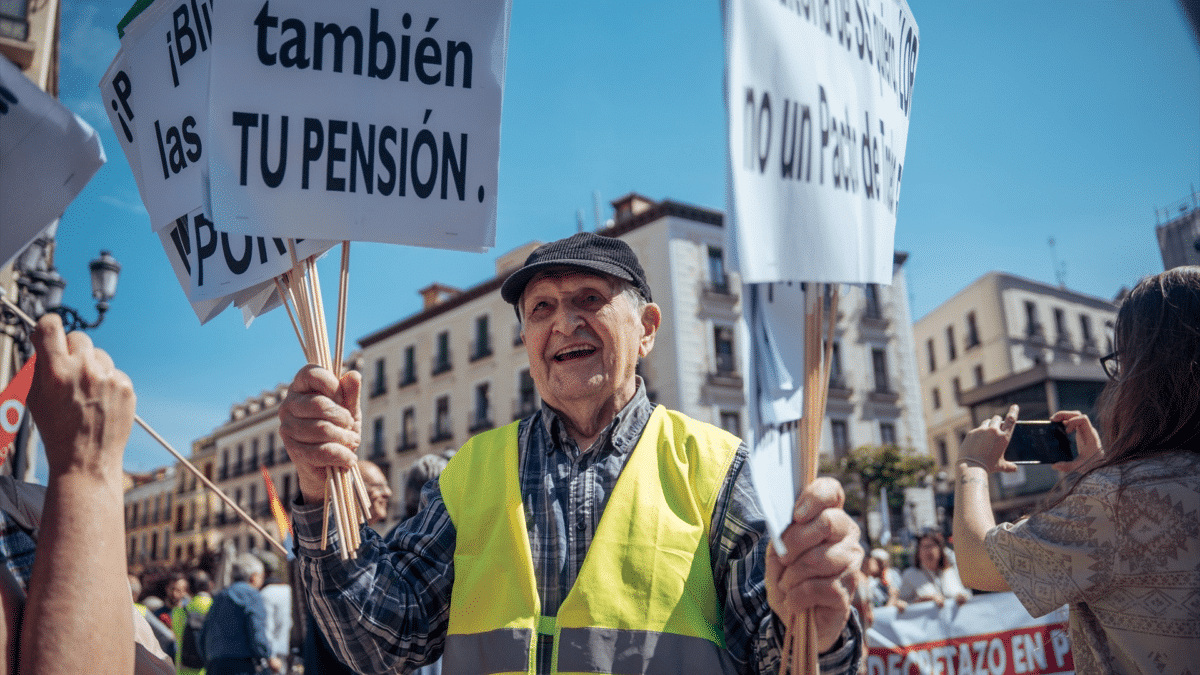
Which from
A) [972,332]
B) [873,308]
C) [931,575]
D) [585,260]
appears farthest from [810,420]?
[972,332]

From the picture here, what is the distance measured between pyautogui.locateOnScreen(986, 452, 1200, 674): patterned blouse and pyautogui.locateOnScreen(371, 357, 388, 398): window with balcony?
38667mm

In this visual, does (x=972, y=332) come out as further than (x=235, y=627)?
Yes

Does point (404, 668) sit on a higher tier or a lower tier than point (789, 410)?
lower

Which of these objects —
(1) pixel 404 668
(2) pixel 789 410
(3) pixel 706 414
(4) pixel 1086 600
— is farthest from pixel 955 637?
(3) pixel 706 414

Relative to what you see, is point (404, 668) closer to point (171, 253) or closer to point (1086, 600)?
point (171, 253)

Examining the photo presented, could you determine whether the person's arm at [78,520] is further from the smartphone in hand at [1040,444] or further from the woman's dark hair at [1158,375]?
the smartphone in hand at [1040,444]

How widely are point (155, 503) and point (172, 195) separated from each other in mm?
67558

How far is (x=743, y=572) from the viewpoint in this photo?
177 centimetres

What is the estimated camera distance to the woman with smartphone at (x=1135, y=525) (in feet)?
5.33

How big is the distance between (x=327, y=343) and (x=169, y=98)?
701 mm

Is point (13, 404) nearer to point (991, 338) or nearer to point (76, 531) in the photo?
point (76, 531)

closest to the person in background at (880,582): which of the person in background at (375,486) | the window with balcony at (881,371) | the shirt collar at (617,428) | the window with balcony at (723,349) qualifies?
the person in background at (375,486)

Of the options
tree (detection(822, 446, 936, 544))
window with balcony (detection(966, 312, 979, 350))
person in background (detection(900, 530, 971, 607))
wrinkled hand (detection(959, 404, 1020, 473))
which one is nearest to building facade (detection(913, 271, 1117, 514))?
window with balcony (detection(966, 312, 979, 350))

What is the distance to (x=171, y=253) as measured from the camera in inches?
76.2
